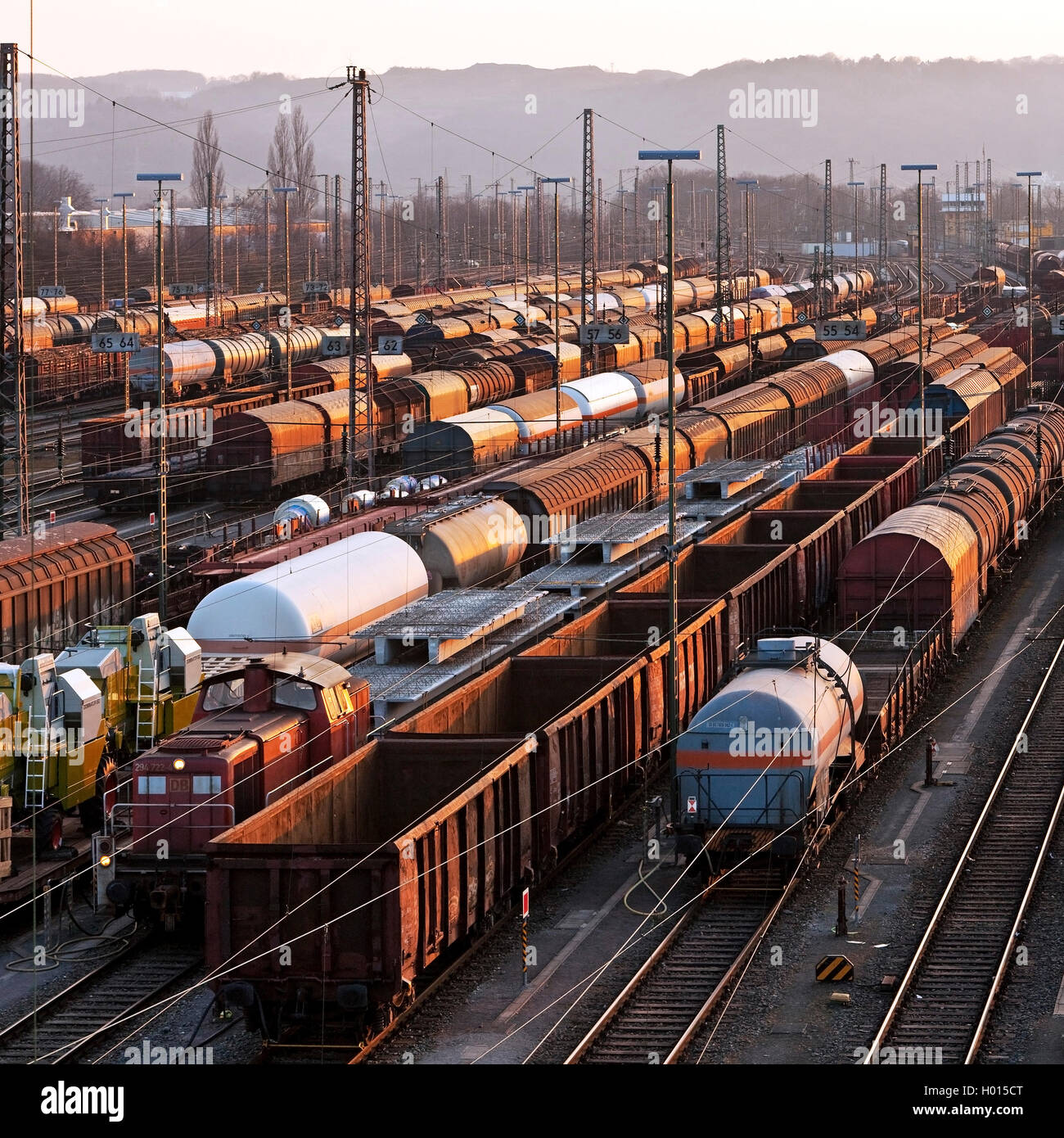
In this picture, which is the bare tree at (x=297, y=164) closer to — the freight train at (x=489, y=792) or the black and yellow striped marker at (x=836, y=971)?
the freight train at (x=489, y=792)

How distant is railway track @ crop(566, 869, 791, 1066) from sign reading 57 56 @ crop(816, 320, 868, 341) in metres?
50.3

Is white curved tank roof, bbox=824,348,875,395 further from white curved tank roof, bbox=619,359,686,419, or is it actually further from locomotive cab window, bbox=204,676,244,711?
locomotive cab window, bbox=204,676,244,711

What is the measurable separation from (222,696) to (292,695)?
926 millimetres

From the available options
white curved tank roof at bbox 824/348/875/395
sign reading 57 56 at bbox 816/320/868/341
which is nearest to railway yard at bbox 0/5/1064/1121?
white curved tank roof at bbox 824/348/875/395

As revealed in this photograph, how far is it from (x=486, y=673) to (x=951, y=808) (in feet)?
21.9

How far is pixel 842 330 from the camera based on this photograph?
72.7 metres

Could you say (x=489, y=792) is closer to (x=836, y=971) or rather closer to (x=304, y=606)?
(x=836, y=971)

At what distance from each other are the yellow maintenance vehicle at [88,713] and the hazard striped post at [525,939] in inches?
237

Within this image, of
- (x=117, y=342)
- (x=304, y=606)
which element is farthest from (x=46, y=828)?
(x=117, y=342)

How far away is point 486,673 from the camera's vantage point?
24.6 meters

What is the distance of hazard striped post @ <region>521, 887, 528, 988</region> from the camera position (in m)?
18.7
